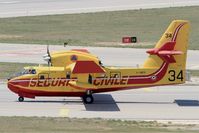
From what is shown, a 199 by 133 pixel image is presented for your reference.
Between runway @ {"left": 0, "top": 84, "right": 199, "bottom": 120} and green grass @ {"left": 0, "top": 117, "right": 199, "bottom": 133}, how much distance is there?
1949 mm

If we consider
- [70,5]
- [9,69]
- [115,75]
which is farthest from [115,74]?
[70,5]

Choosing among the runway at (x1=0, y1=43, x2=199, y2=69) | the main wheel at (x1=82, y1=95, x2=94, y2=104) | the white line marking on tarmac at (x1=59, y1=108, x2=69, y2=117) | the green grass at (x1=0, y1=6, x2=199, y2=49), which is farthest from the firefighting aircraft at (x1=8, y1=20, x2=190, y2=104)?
the green grass at (x1=0, y1=6, x2=199, y2=49)

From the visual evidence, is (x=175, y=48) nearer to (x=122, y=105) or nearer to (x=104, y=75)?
(x=104, y=75)

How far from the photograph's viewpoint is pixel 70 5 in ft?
269

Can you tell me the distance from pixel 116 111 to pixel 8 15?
134ft

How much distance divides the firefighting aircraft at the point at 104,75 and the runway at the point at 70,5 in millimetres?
37002

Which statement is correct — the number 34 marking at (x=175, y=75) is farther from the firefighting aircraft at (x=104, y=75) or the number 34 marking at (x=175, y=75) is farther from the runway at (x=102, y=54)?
the runway at (x=102, y=54)

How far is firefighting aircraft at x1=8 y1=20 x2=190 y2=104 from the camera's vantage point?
38906 mm

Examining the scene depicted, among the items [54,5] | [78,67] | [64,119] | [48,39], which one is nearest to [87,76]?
[78,67]

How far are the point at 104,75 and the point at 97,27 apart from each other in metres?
30.4

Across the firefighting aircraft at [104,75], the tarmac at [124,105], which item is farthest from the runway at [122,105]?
the firefighting aircraft at [104,75]

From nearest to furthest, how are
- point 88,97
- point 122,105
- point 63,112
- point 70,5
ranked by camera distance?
point 63,112 → point 122,105 → point 88,97 → point 70,5

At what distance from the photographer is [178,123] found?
33.8m

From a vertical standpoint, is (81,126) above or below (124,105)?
above
